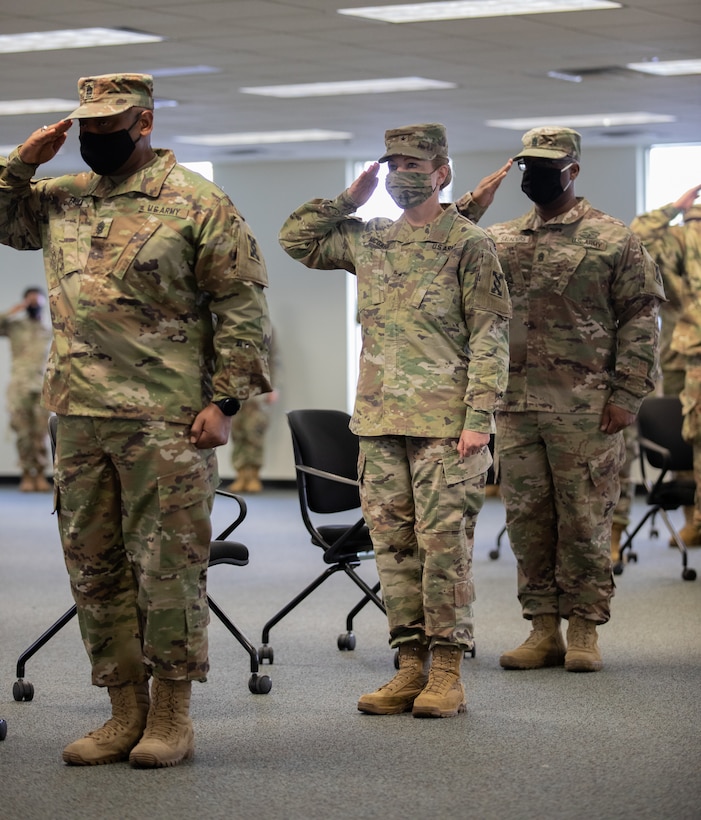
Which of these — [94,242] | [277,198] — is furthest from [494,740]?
[277,198]

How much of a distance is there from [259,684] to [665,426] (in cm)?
395

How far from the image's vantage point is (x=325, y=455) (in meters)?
5.30

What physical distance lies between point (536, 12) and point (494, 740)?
4794 mm

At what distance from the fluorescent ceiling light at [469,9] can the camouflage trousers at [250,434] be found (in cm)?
577

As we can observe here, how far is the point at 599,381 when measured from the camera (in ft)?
15.7

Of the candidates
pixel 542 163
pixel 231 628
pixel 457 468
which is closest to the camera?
pixel 457 468

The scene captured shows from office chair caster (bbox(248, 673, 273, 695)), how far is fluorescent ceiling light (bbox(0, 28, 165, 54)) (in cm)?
459

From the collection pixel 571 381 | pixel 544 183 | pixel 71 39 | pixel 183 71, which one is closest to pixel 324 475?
pixel 571 381

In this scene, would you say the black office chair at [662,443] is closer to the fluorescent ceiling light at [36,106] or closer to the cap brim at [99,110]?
the cap brim at [99,110]

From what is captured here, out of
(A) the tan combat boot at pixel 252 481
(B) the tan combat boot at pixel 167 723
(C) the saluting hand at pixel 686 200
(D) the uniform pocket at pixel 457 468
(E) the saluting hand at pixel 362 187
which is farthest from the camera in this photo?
(A) the tan combat boot at pixel 252 481

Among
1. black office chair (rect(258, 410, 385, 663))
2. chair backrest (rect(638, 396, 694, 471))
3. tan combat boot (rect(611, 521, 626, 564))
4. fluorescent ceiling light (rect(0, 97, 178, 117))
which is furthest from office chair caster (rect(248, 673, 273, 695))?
fluorescent ceiling light (rect(0, 97, 178, 117))

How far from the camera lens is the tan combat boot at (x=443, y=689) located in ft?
13.4

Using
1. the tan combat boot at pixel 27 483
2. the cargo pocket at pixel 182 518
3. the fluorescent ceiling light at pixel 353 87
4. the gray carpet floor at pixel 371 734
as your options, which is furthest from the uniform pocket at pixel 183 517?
the tan combat boot at pixel 27 483

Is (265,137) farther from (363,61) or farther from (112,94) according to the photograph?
(112,94)
